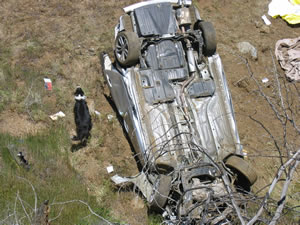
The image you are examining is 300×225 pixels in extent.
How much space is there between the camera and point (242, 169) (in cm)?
603

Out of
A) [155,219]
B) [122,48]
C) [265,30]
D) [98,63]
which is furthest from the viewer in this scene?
[265,30]

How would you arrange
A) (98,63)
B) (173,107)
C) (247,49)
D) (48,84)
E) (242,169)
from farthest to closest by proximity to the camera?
1. (247,49)
2. (98,63)
3. (48,84)
4. (173,107)
5. (242,169)

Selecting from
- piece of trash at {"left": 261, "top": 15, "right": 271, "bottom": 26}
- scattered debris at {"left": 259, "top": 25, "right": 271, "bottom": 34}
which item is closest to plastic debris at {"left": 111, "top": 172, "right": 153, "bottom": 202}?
scattered debris at {"left": 259, "top": 25, "right": 271, "bottom": 34}

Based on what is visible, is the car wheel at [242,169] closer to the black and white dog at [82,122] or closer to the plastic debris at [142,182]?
the plastic debris at [142,182]

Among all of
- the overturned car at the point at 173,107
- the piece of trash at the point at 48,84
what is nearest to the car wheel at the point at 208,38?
the overturned car at the point at 173,107

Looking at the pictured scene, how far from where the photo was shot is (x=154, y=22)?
271 inches

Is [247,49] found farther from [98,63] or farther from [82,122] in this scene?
[82,122]

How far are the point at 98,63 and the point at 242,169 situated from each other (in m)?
3.82

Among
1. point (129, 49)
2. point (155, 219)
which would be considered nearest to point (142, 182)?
point (155, 219)

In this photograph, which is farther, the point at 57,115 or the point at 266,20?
the point at 266,20

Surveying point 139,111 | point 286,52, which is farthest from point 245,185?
point 286,52

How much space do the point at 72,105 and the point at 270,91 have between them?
418 cm

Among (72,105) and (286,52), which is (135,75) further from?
(286,52)

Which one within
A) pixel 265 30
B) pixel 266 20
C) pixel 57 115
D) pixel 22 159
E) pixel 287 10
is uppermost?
pixel 287 10
